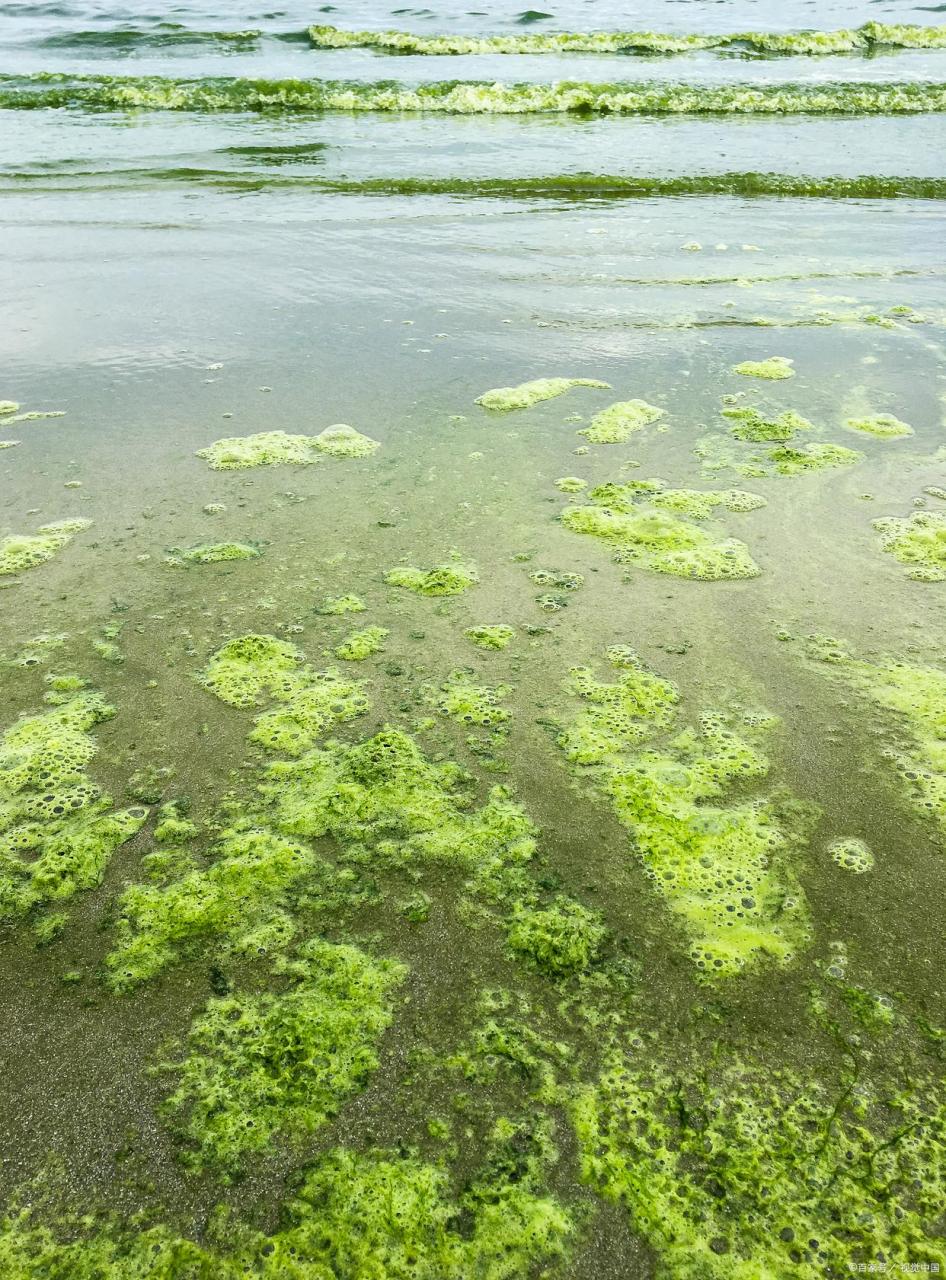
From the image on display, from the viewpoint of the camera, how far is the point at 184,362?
510cm

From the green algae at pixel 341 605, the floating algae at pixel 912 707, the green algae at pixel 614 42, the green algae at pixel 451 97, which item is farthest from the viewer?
the green algae at pixel 614 42

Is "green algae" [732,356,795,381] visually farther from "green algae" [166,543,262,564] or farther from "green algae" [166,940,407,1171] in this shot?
"green algae" [166,940,407,1171]

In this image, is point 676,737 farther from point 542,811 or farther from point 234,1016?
point 234,1016

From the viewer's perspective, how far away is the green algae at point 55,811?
221 centimetres

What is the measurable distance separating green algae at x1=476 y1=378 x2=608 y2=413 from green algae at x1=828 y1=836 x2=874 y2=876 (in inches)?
121

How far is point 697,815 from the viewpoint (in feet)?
8.07

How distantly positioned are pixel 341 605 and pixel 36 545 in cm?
135

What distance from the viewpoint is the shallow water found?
1.64 metres

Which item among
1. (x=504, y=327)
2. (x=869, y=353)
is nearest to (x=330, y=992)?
(x=504, y=327)

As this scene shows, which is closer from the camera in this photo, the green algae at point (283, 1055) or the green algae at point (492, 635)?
the green algae at point (283, 1055)

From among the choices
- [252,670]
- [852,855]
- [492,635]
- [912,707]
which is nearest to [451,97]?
[492,635]

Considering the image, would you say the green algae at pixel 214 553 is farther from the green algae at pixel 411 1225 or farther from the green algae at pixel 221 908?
the green algae at pixel 411 1225

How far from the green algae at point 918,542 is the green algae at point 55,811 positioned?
298 cm

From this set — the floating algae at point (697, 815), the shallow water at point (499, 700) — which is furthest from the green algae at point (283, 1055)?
the floating algae at point (697, 815)
